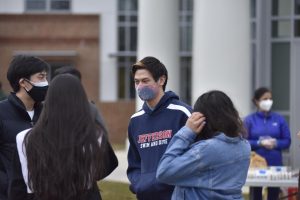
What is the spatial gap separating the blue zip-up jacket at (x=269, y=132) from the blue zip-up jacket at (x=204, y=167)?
18.7ft

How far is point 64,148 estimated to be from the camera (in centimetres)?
486

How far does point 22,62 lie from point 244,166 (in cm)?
192

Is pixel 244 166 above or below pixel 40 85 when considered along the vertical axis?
below

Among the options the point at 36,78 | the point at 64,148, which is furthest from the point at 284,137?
the point at 64,148

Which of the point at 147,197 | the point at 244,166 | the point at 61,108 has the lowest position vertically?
the point at 147,197

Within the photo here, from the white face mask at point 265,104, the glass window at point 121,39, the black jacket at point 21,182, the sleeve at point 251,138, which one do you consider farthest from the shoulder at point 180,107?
the glass window at point 121,39

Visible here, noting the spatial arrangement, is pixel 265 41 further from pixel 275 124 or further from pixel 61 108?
pixel 61 108

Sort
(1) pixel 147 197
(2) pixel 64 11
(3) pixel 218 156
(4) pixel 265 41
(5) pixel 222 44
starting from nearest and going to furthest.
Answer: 1. (3) pixel 218 156
2. (1) pixel 147 197
3. (5) pixel 222 44
4. (4) pixel 265 41
5. (2) pixel 64 11

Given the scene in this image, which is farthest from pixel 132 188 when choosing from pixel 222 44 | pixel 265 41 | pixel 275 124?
pixel 265 41

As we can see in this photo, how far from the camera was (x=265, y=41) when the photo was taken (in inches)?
657

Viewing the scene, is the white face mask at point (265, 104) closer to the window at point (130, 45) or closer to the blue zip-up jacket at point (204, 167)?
the blue zip-up jacket at point (204, 167)

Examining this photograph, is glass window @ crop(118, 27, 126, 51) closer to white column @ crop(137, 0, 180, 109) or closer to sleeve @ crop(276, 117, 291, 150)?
white column @ crop(137, 0, 180, 109)

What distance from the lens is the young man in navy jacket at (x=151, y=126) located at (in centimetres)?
586

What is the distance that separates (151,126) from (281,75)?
35.2 feet
